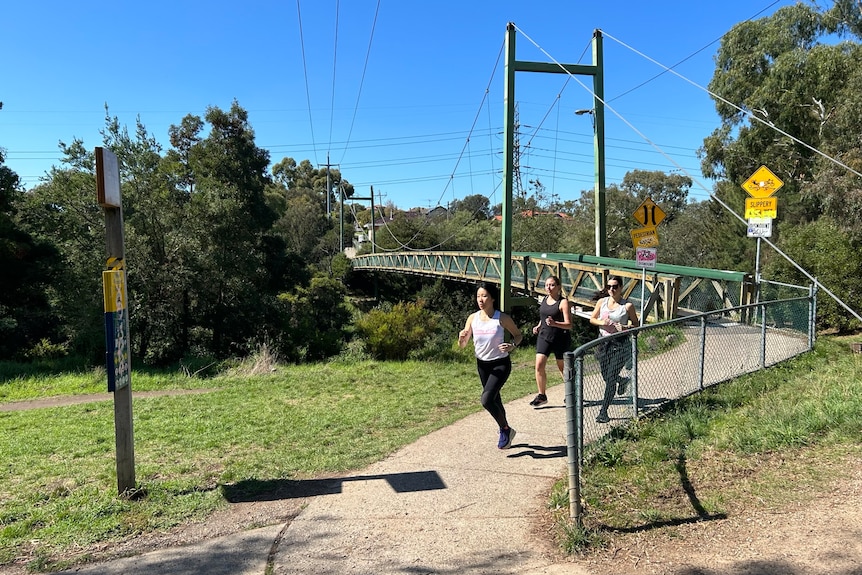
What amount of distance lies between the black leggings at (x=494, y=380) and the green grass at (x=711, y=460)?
89 cm

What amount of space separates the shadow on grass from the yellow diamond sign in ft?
28.7

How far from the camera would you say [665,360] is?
20.5 feet

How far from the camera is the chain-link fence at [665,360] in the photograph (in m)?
4.09

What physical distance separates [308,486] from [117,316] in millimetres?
1994

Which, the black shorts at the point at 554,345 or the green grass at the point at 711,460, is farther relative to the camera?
the black shorts at the point at 554,345

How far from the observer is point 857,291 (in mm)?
14766

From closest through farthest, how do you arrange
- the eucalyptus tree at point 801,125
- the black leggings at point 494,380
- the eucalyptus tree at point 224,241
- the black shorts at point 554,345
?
the black leggings at point 494,380 < the black shorts at point 554,345 < the eucalyptus tree at point 801,125 < the eucalyptus tree at point 224,241

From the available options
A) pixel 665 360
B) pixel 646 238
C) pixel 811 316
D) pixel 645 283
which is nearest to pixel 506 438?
pixel 665 360

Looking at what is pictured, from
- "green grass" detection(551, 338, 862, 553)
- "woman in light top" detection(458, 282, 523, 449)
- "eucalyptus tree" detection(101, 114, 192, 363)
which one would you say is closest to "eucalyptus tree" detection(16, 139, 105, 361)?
"eucalyptus tree" detection(101, 114, 192, 363)

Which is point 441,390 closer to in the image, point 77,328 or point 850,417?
point 850,417

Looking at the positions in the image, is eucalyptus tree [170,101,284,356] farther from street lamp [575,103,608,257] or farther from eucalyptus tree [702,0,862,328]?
eucalyptus tree [702,0,862,328]

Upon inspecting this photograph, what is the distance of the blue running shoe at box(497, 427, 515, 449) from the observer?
518 centimetres

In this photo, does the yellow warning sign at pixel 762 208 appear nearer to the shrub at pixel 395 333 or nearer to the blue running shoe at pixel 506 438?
the blue running shoe at pixel 506 438

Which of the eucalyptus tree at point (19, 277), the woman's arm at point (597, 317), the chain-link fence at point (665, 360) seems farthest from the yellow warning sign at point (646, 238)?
the eucalyptus tree at point (19, 277)
